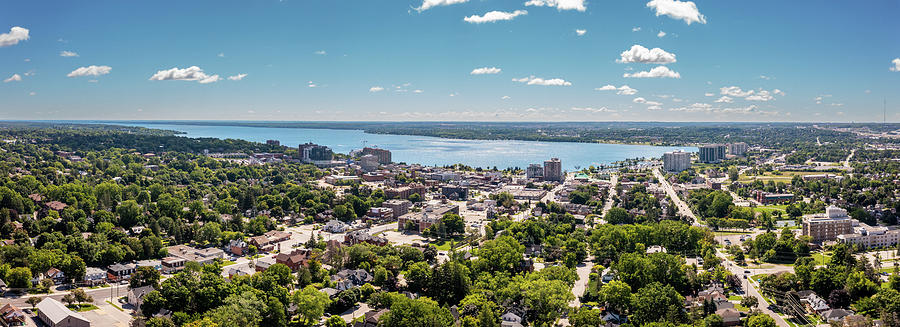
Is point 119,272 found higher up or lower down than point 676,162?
lower down

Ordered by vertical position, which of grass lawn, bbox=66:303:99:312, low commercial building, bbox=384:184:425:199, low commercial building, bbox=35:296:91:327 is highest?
low commercial building, bbox=384:184:425:199

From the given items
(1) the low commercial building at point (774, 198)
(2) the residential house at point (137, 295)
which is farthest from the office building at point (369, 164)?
(2) the residential house at point (137, 295)

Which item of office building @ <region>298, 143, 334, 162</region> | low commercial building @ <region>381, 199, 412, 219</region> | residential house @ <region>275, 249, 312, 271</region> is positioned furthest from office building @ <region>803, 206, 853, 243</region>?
office building @ <region>298, 143, 334, 162</region>

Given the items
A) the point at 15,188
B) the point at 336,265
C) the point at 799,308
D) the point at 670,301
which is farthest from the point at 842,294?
the point at 15,188

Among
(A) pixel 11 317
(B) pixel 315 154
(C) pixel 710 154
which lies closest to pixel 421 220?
(A) pixel 11 317

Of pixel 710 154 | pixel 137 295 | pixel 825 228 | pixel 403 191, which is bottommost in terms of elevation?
pixel 137 295

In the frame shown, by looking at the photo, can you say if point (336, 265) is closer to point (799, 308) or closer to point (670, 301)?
point (670, 301)

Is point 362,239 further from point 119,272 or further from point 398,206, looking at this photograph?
point 119,272

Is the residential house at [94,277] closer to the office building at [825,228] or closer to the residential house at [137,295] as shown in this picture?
the residential house at [137,295]

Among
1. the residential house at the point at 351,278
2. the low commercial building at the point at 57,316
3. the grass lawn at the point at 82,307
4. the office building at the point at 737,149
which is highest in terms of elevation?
the office building at the point at 737,149

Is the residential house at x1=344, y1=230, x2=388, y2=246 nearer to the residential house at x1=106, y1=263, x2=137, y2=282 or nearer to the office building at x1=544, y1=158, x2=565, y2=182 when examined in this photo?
the residential house at x1=106, y1=263, x2=137, y2=282
